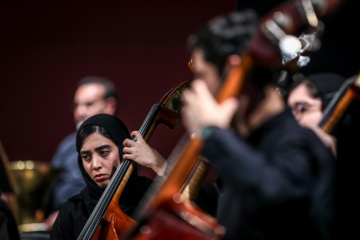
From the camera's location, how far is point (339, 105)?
1884 millimetres

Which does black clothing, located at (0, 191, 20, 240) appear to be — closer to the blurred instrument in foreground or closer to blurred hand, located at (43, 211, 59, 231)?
blurred hand, located at (43, 211, 59, 231)

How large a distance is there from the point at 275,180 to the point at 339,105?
0.69 metres

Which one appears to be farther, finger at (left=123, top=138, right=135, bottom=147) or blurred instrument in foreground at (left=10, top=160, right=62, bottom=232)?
blurred instrument in foreground at (left=10, top=160, right=62, bottom=232)

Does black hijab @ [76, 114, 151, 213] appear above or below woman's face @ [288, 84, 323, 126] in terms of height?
below

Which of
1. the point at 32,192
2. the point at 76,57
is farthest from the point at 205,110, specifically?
the point at 76,57

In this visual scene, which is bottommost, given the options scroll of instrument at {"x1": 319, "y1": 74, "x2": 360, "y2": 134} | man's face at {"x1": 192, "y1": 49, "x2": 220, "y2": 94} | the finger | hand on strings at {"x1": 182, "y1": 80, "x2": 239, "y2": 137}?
the finger

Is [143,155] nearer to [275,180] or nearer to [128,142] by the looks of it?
[128,142]

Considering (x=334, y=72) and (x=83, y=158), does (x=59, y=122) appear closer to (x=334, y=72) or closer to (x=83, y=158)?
(x=83, y=158)

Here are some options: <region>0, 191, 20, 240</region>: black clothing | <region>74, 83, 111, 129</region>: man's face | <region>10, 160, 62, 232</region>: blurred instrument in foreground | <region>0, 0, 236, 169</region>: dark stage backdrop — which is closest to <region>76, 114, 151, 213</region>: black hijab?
<region>0, 191, 20, 240</region>: black clothing

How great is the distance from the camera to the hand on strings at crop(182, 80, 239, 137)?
1.34m

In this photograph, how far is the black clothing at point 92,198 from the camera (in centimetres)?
259

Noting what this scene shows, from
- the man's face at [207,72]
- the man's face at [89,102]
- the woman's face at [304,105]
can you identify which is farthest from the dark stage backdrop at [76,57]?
the man's face at [207,72]

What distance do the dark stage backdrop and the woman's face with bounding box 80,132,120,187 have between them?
73 centimetres

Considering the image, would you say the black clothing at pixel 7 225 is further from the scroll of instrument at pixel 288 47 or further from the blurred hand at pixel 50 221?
the scroll of instrument at pixel 288 47
